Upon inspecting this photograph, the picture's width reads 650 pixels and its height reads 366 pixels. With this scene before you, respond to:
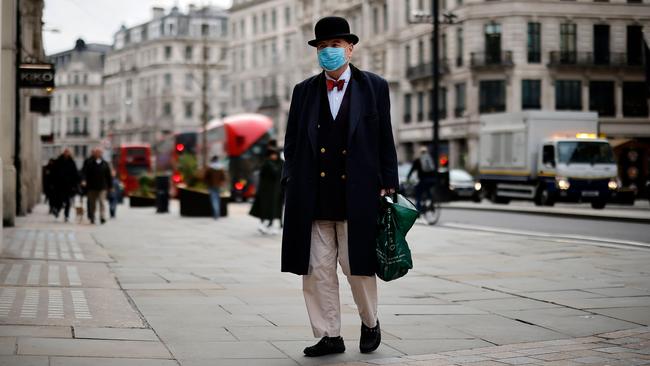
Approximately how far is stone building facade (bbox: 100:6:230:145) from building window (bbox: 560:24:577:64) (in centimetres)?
6371

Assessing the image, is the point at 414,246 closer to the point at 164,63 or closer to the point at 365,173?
the point at 365,173

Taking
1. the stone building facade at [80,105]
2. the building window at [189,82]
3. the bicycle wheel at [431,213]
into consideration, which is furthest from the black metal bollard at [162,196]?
the stone building facade at [80,105]

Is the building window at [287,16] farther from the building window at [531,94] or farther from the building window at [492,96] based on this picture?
the building window at [531,94]

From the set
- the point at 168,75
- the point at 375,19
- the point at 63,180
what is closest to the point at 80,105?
the point at 168,75

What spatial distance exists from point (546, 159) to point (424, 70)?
3154 centimetres

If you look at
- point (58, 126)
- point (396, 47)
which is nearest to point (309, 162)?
point (396, 47)

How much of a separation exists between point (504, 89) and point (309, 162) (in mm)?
51566

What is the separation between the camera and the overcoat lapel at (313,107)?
623 cm

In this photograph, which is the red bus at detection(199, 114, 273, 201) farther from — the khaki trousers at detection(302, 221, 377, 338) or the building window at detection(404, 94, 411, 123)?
the khaki trousers at detection(302, 221, 377, 338)

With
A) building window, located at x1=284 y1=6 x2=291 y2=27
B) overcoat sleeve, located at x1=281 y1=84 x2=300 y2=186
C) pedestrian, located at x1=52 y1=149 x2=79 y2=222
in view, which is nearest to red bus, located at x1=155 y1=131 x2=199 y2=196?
pedestrian, located at x1=52 y1=149 x2=79 y2=222

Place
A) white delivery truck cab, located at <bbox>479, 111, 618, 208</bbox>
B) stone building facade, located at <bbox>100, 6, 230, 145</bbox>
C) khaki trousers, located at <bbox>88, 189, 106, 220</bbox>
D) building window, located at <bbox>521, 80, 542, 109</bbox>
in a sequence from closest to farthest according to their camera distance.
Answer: khaki trousers, located at <bbox>88, 189, 106, 220</bbox>, white delivery truck cab, located at <bbox>479, 111, 618, 208</bbox>, building window, located at <bbox>521, 80, 542, 109</bbox>, stone building facade, located at <bbox>100, 6, 230, 145</bbox>

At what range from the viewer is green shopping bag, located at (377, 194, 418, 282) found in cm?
610

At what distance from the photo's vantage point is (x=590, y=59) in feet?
173

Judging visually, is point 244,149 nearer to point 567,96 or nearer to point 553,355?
point 567,96
